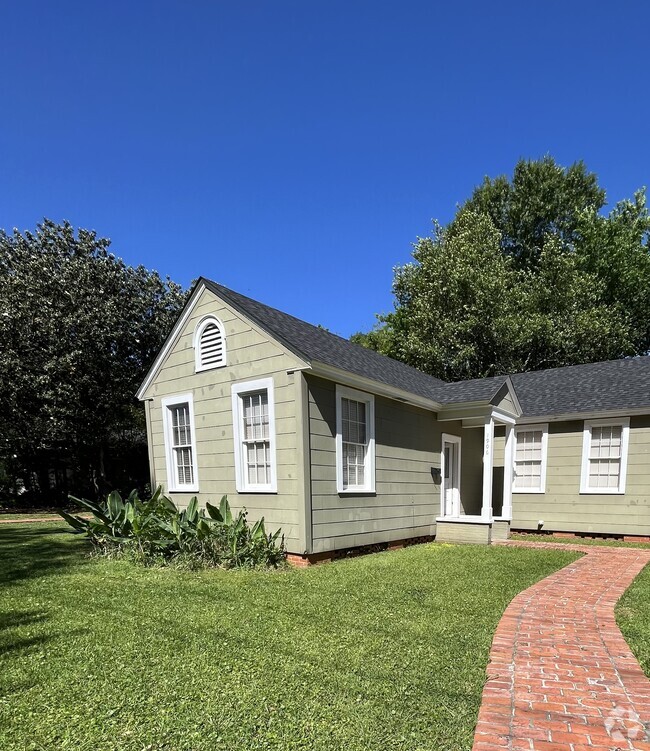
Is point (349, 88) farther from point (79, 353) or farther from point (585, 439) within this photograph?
point (79, 353)

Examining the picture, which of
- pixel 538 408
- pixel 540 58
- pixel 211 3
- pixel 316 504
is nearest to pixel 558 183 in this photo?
pixel 540 58

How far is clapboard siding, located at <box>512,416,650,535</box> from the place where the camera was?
996 cm

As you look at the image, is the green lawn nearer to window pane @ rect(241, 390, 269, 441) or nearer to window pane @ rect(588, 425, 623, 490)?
window pane @ rect(588, 425, 623, 490)

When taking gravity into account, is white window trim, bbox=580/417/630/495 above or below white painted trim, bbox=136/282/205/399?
below

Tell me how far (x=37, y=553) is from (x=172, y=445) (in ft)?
9.79

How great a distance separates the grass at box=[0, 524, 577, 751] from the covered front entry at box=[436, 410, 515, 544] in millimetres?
3477

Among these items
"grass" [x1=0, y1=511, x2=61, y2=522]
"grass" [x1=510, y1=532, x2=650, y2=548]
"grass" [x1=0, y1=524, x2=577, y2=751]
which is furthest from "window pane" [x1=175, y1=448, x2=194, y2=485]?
"grass" [x1=510, y1=532, x2=650, y2=548]

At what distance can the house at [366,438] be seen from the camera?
24.3 ft

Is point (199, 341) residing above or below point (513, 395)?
above

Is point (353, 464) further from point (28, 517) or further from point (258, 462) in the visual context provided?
point (28, 517)

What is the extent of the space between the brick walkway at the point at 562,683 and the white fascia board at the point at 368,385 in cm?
408

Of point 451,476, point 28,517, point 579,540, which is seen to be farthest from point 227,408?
point 28,517

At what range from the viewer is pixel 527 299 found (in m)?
20.2

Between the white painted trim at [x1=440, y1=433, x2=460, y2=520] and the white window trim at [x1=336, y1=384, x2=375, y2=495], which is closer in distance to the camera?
the white window trim at [x1=336, y1=384, x2=375, y2=495]
